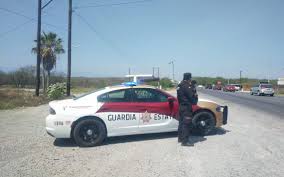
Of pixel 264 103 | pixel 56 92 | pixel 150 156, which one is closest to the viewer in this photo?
pixel 150 156

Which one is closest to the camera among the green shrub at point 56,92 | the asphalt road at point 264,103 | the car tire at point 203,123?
the car tire at point 203,123

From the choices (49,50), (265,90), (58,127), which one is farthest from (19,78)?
(58,127)

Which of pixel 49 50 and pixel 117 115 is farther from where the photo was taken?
pixel 49 50

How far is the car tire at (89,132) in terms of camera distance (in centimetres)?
779

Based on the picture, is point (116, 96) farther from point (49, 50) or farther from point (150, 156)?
point (49, 50)

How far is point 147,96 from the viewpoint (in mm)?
8469

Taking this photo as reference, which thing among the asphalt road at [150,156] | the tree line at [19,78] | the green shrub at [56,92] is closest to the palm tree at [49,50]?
the green shrub at [56,92]

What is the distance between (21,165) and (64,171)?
1.02 meters

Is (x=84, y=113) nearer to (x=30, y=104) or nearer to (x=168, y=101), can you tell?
(x=168, y=101)

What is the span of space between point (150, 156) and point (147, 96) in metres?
2.14

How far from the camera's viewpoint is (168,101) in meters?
8.54

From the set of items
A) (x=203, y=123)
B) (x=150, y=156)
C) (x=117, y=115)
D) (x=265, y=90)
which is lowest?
(x=150, y=156)

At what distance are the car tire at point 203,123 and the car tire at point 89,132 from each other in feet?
8.52

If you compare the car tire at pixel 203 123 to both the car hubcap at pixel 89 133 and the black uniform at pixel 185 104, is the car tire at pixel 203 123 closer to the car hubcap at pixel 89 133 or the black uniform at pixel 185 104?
the black uniform at pixel 185 104
